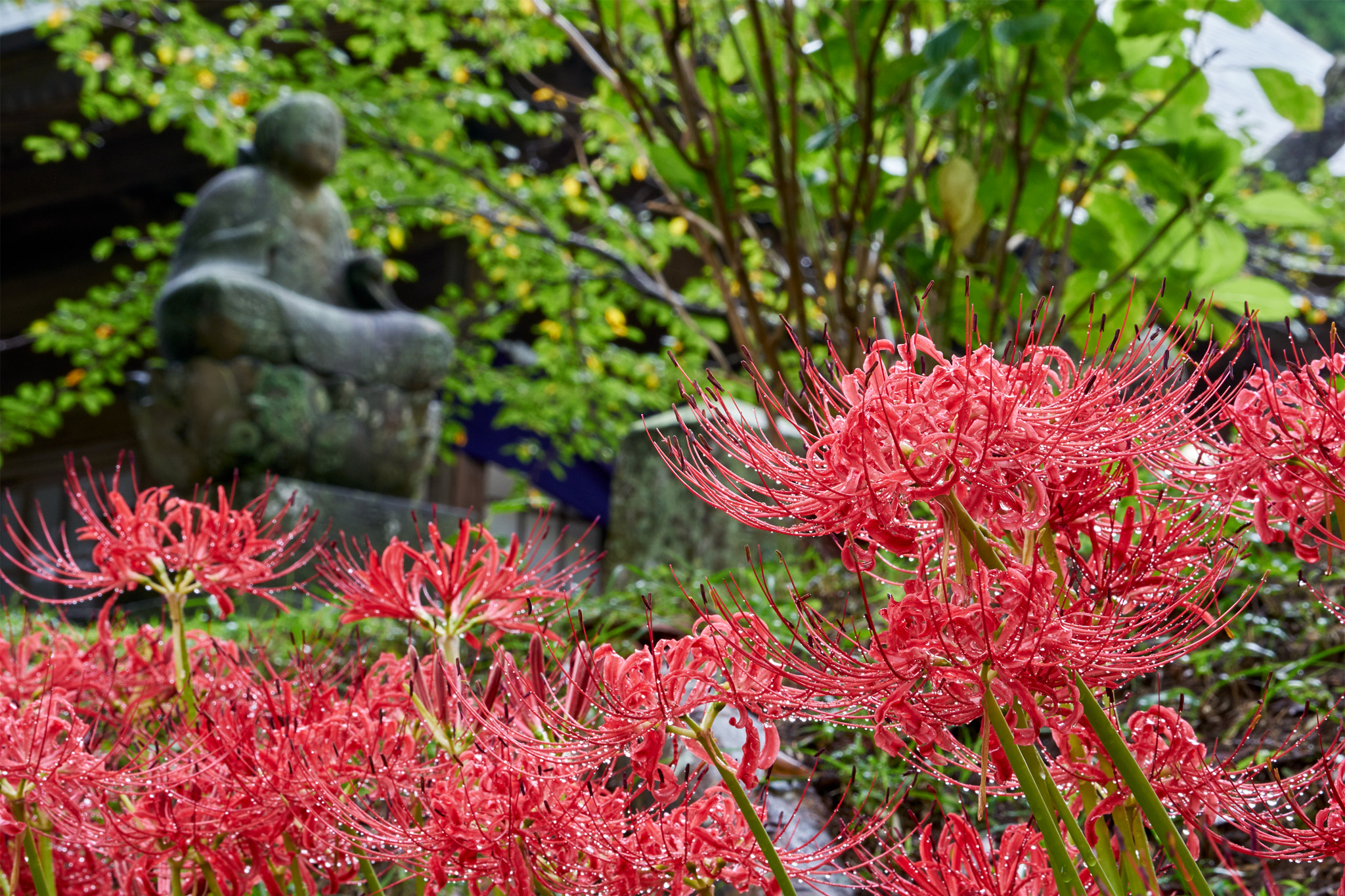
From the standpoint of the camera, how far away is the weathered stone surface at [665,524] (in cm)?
334

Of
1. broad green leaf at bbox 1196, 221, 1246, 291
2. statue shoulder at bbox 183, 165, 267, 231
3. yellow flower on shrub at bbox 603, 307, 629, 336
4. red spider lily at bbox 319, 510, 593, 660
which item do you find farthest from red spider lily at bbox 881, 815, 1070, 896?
yellow flower on shrub at bbox 603, 307, 629, 336

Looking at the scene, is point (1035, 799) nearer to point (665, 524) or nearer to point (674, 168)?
point (674, 168)

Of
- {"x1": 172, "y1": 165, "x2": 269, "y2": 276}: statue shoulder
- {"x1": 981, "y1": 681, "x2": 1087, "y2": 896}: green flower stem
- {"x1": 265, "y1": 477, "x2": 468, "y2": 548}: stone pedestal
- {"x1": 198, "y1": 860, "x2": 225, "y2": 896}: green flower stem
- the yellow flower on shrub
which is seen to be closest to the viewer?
{"x1": 981, "y1": 681, "x2": 1087, "y2": 896}: green flower stem

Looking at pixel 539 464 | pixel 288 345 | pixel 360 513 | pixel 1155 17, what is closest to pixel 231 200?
pixel 288 345

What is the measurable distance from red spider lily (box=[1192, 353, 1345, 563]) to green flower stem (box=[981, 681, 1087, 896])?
12.2 inches

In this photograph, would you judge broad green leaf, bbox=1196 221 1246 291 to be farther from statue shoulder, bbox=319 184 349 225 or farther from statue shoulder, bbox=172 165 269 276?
statue shoulder, bbox=319 184 349 225

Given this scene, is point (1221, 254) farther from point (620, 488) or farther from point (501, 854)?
point (620, 488)

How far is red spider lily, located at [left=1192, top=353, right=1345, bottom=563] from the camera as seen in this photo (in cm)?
78

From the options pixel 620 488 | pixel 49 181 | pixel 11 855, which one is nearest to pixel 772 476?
pixel 11 855

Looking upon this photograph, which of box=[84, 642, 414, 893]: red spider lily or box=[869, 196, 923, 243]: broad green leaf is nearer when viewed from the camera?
box=[84, 642, 414, 893]: red spider lily

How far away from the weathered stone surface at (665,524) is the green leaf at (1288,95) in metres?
1.57

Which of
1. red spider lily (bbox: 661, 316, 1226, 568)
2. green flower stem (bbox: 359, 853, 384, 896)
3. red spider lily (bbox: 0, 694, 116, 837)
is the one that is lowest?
green flower stem (bbox: 359, 853, 384, 896)

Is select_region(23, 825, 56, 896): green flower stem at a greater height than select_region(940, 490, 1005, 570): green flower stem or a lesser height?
lesser

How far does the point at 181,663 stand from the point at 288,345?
3.48m
